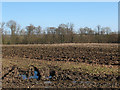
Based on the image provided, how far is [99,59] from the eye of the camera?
18516 mm

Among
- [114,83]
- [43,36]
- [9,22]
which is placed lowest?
[114,83]

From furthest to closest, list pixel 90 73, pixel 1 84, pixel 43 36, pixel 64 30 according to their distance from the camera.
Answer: pixel 64 30 → pixel 43 36 → pixel 90 73 → pixel 1 84

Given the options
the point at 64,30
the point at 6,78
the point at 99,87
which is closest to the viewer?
the point at 99,87

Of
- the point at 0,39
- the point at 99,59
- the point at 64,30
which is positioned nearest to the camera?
the point at 99,59

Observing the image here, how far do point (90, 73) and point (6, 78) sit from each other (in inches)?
202

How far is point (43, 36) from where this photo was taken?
44500mm

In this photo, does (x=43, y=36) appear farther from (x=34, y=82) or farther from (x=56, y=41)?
(x=34, y=82)

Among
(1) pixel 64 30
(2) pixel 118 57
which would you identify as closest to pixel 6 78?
(2) pixel 118 57

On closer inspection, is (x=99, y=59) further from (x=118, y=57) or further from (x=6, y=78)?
(x=6, y=78)

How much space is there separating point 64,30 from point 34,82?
3882 centimetres

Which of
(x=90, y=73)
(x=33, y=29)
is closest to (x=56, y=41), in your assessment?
(x=33, y=29)

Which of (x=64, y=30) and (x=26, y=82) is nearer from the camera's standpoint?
(x=26, y=82)

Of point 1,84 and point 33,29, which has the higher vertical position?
point 33,29

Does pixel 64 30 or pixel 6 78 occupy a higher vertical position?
pixel 64 30
